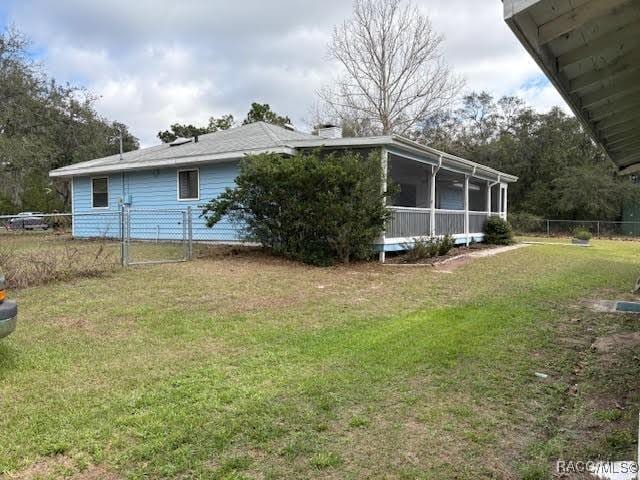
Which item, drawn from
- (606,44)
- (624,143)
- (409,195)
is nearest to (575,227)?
(409,195)

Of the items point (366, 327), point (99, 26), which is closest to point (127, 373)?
point (366, 327)

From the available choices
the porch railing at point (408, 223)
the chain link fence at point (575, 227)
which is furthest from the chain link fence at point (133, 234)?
the chain link fence at point (575, 227)

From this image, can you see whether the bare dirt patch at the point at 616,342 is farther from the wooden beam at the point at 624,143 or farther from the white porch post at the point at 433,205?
the white porch post at the point at 433,205

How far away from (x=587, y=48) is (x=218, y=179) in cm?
1145

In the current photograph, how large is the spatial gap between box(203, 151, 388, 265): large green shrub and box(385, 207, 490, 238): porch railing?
45.4 inches

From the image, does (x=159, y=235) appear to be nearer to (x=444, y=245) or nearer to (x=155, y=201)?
(x=155, y=201)

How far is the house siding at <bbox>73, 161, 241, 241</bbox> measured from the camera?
1398 centimetres

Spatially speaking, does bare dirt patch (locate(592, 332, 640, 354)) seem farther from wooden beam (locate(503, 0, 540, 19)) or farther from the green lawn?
wooden beam (locate(503, 0, 540, 19))

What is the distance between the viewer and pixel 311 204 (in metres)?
10.1

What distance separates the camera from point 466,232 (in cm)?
1692

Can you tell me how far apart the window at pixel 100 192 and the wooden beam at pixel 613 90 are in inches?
616

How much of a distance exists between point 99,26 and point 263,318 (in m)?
11.8

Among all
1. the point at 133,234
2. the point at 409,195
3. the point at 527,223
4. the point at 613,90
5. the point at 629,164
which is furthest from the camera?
the point at 527,223

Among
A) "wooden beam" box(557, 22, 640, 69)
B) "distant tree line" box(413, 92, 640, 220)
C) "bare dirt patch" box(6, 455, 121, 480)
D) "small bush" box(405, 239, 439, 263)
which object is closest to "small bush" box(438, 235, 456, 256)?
"small bush" box(405, 239, 439, 263)
